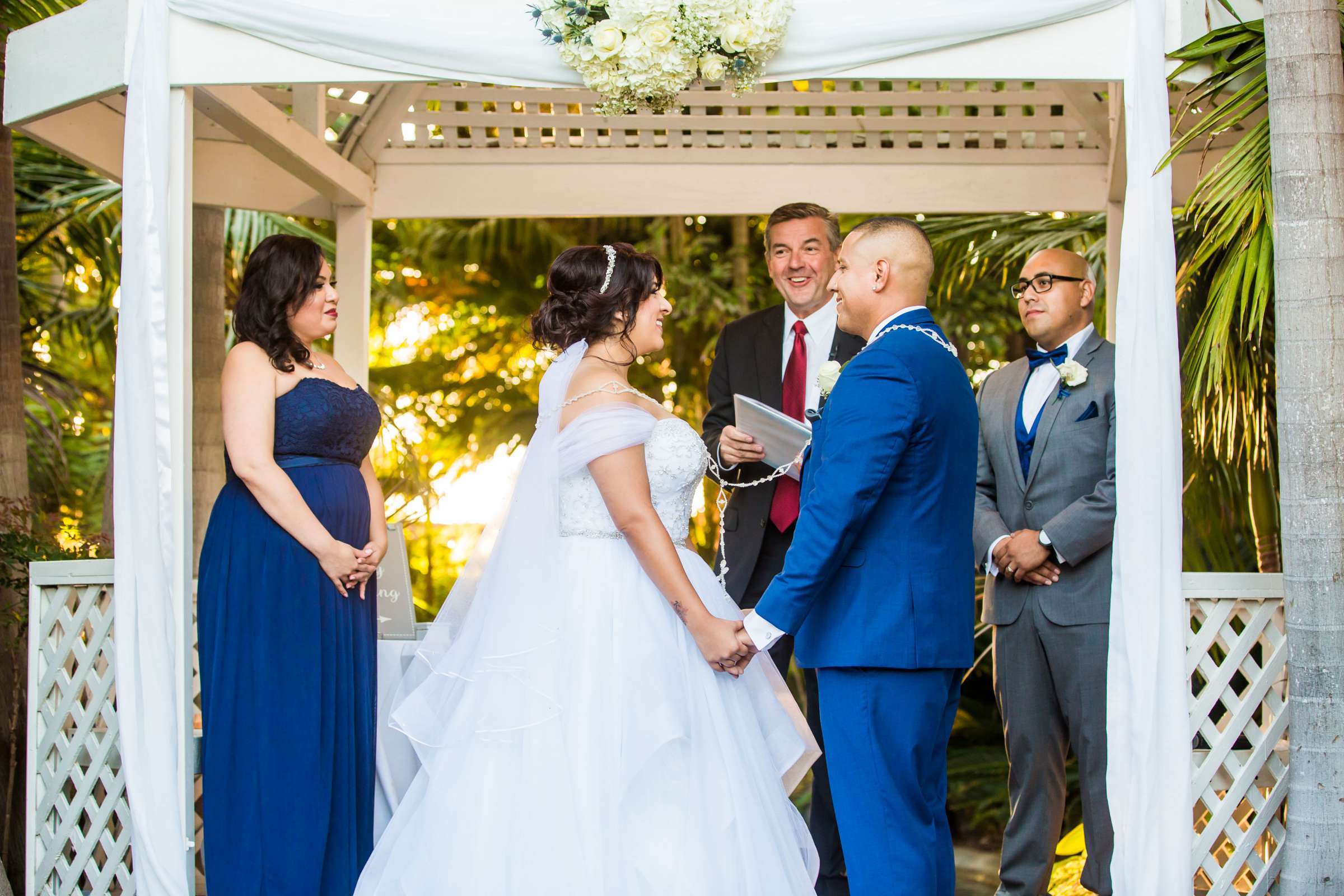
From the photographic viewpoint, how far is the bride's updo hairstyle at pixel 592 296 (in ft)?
11.3

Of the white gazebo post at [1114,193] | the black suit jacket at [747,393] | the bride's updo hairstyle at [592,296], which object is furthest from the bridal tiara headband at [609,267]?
the white gazebo post at [1114,193]

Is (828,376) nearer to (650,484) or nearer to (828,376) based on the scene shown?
(828,376)

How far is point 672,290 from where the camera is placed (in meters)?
9.47

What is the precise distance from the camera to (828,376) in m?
3.55

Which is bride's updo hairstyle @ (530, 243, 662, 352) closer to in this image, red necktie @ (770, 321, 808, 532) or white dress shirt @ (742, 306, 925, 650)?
white dress shirt @ (742, 306, 925, 650)

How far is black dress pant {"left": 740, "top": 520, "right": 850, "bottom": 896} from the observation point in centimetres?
411

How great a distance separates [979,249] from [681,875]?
5014 mm

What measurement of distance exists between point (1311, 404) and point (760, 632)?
4.58ft

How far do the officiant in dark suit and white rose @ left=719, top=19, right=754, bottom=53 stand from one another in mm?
Result: 926

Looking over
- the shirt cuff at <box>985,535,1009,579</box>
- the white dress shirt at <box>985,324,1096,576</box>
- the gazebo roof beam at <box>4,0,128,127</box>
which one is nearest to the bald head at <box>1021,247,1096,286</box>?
the white dress shirt at <box>985,324,1096,576</box>

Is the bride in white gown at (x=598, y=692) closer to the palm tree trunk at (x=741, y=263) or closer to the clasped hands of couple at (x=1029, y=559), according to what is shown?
the clasped hands of couple at (x=1029, y=559)

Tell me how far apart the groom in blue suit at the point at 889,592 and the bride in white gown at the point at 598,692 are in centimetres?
30

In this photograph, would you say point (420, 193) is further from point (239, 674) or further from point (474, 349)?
point (474, 349)

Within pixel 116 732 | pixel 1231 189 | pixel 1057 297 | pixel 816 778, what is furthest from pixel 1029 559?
pixel 116 732
